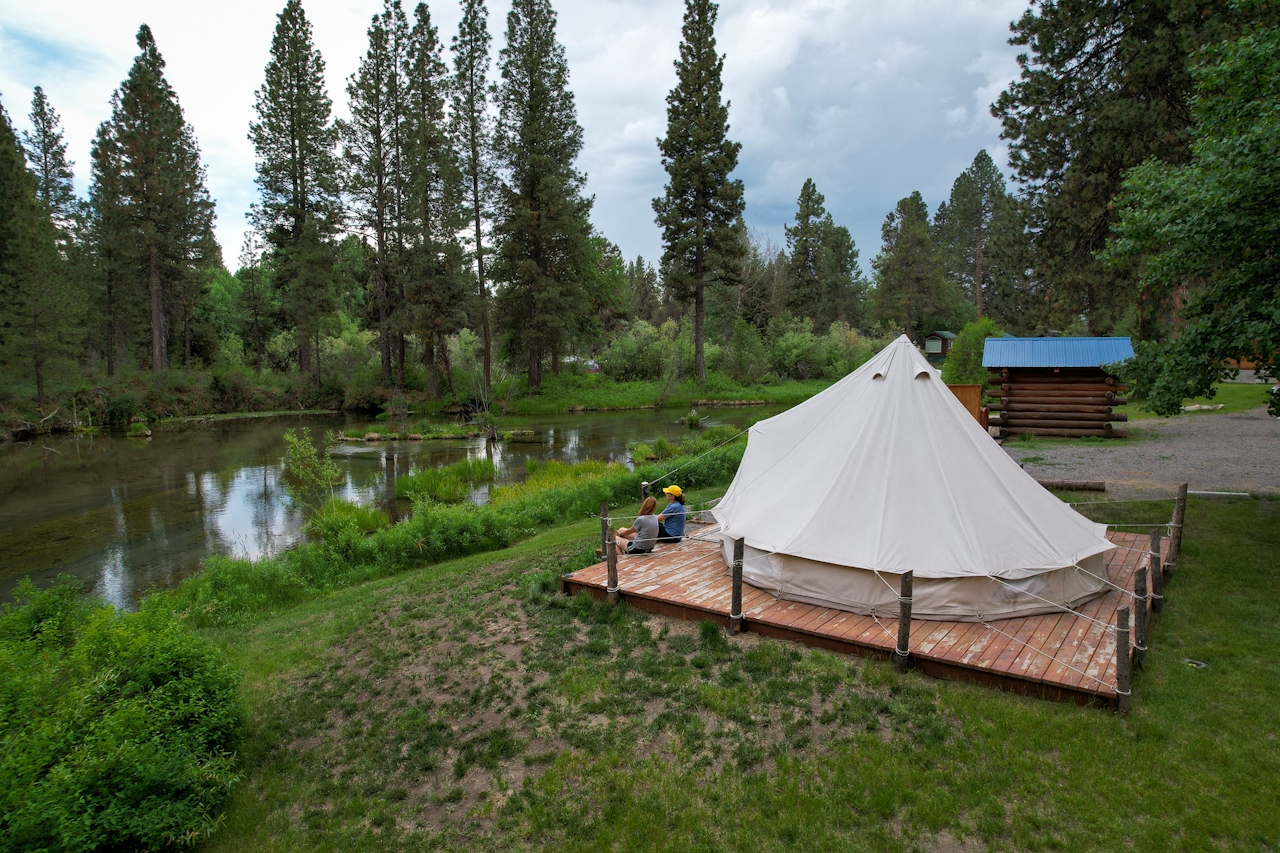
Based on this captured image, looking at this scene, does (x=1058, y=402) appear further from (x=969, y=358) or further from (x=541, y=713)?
(x=541, y=713)

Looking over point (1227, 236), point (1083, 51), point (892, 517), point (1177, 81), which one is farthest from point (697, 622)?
point (1083, 51)

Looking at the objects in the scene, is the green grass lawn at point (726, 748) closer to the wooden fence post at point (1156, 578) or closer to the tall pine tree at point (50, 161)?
the wooden fence post at point (1156, 578)

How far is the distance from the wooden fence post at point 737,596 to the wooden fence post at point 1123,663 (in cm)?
298

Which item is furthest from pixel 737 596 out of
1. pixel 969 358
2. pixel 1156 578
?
pixel 969 358

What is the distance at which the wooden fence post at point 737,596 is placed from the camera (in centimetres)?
646

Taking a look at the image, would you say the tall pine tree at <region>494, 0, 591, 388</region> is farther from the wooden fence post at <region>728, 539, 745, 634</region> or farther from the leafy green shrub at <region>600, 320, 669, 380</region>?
the wooden fence post at <region>728, 539, 745, 634</region>

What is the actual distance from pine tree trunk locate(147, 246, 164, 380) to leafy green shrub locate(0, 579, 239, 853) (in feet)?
122

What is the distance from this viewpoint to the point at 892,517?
6824mm

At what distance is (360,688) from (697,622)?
335 cm

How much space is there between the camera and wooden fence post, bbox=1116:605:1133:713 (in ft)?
16.1

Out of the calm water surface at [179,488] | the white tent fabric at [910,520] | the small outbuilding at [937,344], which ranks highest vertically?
the small outbuilding at [937,344]

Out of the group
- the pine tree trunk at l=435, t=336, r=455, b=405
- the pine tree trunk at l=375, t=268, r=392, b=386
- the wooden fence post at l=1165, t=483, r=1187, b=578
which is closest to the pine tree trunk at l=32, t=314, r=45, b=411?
the pine tree trunk at l=375, t=268, r=392, b=386

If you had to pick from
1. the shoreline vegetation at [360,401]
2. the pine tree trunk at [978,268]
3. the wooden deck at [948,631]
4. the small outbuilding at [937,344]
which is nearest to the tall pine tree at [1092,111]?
the wooden deck at [948,631]

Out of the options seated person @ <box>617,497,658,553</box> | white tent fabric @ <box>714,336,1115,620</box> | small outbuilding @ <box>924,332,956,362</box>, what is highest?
small outbuilding @ <box>924,332,956,362</box>
